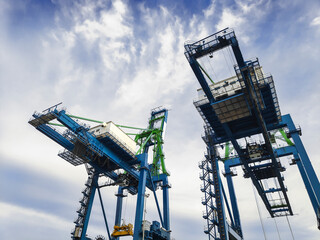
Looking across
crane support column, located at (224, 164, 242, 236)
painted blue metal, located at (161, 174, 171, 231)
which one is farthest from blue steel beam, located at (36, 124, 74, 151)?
crane support column, located at (224, 164, 242, 236)

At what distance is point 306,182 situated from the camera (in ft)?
79.3

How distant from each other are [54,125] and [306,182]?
28.3 metres

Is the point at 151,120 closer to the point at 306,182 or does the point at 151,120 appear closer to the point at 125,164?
the point at 125,164

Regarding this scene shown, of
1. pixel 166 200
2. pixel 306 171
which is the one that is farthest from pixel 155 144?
pixel 306 171

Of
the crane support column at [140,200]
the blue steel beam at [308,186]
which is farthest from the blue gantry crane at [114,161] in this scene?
the blue steel beam at [308,186]

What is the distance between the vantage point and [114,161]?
2967 centimetres

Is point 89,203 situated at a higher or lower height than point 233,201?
lower

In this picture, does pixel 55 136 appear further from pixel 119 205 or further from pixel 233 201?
pixel 233 201

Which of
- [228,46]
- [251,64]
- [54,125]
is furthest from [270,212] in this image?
[54,125]

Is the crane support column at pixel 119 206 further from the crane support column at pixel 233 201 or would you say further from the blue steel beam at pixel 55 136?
the crane support column at pixel 233 201

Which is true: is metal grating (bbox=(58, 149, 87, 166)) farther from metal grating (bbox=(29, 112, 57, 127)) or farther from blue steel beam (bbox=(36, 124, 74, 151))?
metal grating (bbox=(29, 112, 57, 127))

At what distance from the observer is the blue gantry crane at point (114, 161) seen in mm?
25469

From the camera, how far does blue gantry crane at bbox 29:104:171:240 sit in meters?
25.5

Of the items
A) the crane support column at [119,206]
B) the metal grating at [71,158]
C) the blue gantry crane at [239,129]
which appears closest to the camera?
the blue gantry crane at [239,129]
